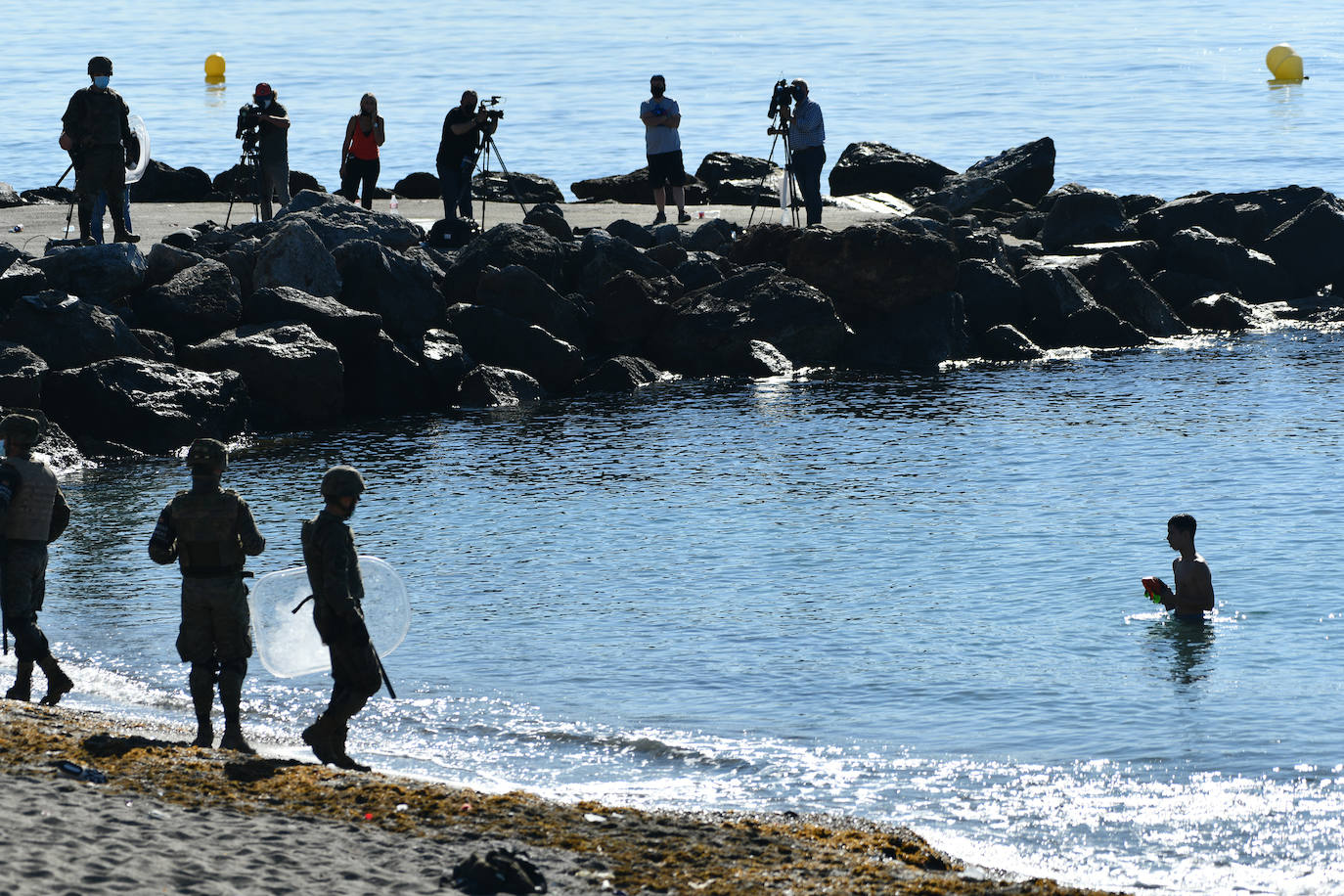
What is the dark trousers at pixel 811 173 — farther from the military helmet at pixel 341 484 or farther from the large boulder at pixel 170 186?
the military helmet at pixel 341 484

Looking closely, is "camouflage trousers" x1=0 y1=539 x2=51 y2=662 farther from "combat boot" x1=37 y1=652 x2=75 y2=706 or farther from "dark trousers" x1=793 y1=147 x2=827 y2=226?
"dark trousers" x1=793 y1=147 x2=827 y2=226

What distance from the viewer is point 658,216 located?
3130cm

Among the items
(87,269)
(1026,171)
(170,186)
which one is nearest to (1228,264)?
(1026,171)

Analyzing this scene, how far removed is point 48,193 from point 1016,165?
20.2m

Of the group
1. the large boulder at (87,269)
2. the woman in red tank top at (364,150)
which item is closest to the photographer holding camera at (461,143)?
the woman in red tank top at (364,150)

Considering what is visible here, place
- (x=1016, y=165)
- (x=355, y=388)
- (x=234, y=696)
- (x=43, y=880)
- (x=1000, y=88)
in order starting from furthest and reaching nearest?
(x=1000, y=88) → (x=1016, y=165) → (x=355, y=388) → (x=234, y=696) → (x=43, y=880)

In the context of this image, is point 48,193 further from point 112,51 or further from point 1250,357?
point 112,51

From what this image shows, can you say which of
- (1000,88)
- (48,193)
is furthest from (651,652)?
(1000,88)

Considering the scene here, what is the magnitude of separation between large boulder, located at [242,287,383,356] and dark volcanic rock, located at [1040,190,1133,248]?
1431cm

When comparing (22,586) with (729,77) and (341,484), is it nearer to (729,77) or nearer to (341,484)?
(341,484)

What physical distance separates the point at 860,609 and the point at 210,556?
7.12 metres

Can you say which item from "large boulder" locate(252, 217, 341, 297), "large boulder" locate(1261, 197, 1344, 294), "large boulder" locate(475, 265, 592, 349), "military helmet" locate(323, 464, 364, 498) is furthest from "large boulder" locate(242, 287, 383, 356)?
"large boulder" locate(1261, 197, 1344, 294)

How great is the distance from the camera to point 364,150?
2798cm

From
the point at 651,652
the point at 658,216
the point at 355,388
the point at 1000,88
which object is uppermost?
Answer: the point at 1000,88
